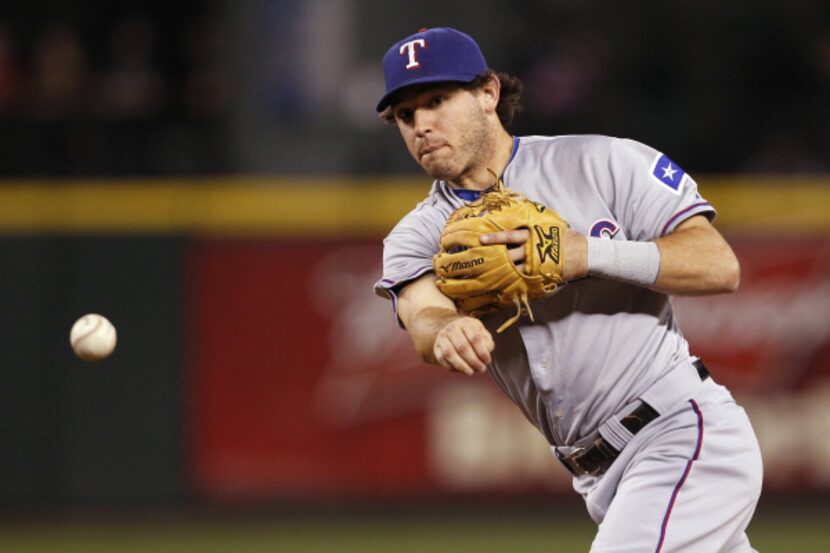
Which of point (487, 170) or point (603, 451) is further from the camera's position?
point (487, 170)

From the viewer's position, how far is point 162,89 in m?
10.9

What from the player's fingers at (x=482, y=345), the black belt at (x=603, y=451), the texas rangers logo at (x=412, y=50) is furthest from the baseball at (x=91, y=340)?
the player's fingers at (x=482, y=345)

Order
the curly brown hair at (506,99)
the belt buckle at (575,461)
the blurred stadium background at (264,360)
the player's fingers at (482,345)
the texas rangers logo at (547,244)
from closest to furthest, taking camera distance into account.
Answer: the player's fingers at (482,345)
the texas rangers logo at (547,244)
the belt buckle at (575,461)
the curly brown hair at (506,99)
the blurred stadium background at (264,360)

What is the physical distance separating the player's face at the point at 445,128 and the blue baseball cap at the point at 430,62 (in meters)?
0.06

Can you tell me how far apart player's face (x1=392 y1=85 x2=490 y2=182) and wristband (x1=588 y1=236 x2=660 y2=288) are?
534 millimetres

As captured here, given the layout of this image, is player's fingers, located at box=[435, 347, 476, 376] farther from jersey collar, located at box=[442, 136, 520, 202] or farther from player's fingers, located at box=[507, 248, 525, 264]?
jersey collar, located at box=[442, 136, 520, 202]

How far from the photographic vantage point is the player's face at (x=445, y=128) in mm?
4297

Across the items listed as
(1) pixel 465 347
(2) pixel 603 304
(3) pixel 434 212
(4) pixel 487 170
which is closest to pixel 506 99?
(4) pixel 487 170

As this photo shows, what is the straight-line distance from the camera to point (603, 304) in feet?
14.1

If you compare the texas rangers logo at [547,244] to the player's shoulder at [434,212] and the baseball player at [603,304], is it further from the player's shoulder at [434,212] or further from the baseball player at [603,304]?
the player's shoulder at [434,212]

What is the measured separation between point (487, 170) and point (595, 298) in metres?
0.53

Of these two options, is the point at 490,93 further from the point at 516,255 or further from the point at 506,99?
the point at 516,255

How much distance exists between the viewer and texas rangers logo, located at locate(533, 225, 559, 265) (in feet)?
13.0

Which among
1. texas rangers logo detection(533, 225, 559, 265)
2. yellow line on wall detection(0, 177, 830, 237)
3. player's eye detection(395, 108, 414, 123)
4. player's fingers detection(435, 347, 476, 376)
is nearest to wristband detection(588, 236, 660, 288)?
texas rangers logo detection(533, 225, 559, 265)
